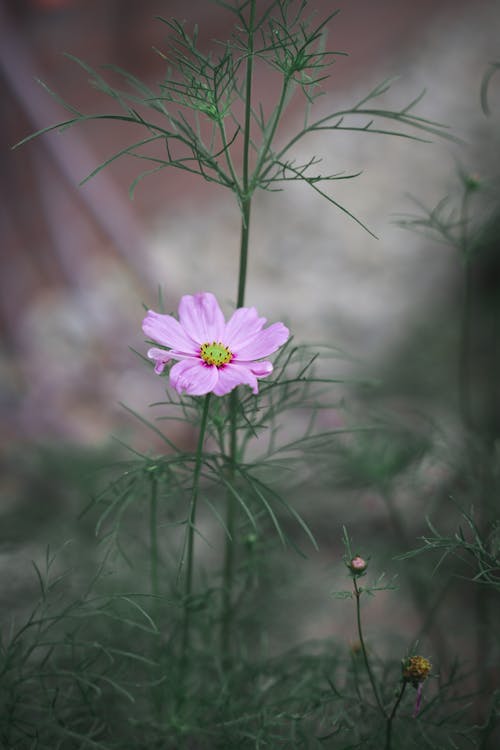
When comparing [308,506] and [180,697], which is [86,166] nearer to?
[308,506]

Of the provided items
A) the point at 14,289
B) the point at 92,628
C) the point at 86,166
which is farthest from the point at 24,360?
the point at 92,628

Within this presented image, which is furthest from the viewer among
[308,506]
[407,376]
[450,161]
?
[450,161]

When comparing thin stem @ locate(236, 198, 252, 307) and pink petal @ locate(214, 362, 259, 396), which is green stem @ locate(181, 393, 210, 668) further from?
thin stem @ locate(236, 198, 252, 307)

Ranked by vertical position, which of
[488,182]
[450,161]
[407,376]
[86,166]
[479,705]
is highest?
[450,161]

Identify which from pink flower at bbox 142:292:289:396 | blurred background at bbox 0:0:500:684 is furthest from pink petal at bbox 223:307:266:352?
blurred background at bbox 0:0:500:684

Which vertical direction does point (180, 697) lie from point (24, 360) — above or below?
below

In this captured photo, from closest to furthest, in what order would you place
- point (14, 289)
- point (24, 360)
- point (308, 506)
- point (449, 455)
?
point (449, 455) < point (308, 506) < point (24, 360) < point (14, 289)

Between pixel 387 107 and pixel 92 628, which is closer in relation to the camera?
Answer: pixel 92 628
